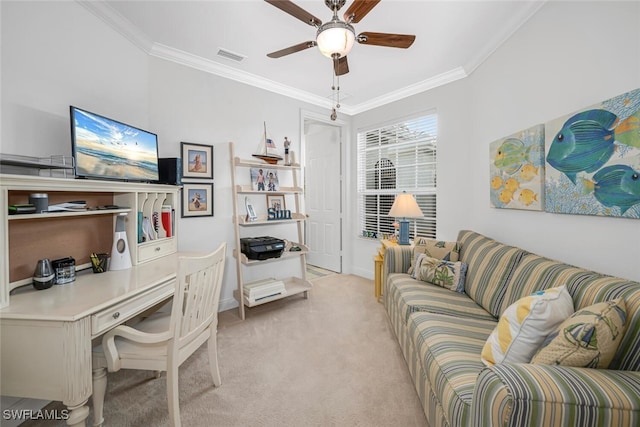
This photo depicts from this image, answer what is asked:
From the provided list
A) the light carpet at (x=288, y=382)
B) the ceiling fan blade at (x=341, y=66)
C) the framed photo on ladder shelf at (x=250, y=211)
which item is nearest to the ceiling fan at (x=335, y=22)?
the ceiling fan blade at (x=341, y=66)

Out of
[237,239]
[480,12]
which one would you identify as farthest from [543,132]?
[237,239]

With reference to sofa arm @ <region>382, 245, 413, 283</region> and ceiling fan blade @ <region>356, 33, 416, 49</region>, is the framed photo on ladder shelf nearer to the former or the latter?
sofa arm @ <region>382, 245, 413, 283</region>

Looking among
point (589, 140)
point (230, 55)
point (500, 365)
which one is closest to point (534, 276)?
point (589, 140)

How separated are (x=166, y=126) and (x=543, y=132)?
324 cm

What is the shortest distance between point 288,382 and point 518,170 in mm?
2434

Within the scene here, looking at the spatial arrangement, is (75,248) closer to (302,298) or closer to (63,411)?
(63,411)

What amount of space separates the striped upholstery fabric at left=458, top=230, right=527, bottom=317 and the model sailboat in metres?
2.27

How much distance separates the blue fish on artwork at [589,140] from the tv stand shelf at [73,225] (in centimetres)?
296

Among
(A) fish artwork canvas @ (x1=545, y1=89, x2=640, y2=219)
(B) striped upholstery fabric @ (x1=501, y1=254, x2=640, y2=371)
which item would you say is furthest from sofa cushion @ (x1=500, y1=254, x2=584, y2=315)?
(A) fish artwork canvas @ (x1=545, y1=89, x2=640, y2=219)

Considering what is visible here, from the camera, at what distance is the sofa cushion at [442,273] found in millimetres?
2289

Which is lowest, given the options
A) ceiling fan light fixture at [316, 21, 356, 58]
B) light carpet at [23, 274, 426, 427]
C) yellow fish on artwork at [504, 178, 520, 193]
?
light carpet at [23, 274, 426, 427]

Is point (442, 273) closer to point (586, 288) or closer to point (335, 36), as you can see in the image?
point (586, 288)

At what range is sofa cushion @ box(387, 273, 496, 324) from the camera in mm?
1866

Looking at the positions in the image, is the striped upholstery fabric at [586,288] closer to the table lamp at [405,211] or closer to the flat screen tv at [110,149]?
the table lamp at [405,211]
